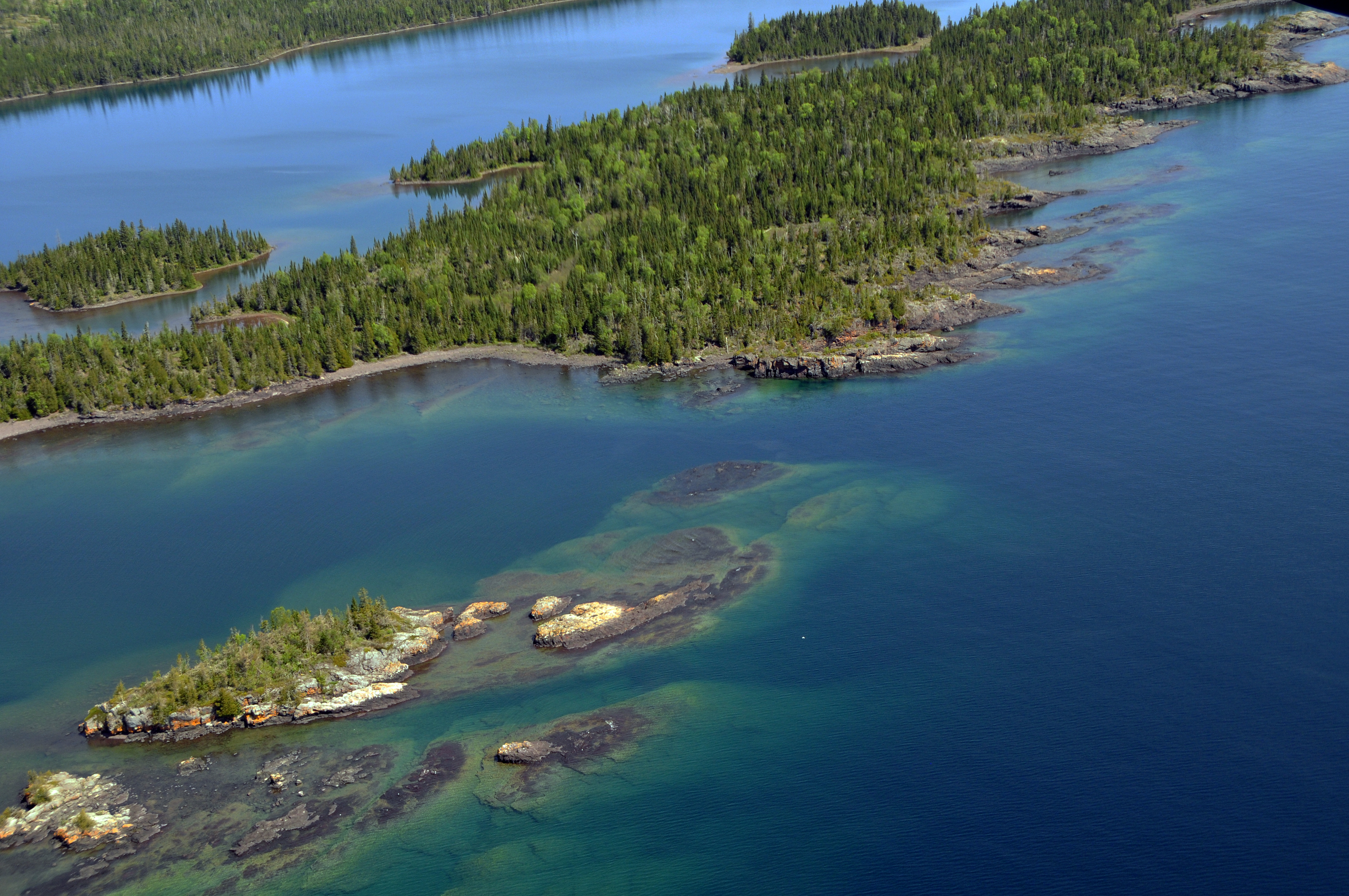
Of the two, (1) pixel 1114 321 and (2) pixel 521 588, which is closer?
(2) pixel 521 588

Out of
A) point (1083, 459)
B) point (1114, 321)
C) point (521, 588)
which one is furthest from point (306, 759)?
point (1114, 321)

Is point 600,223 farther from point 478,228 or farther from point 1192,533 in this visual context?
point 1192,533

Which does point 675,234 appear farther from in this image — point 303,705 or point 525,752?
point 525,752

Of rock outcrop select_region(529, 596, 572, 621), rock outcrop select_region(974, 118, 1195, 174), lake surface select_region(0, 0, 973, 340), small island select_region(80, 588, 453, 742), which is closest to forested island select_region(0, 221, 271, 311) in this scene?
lake surface select_region(0, 0, 973, 340)

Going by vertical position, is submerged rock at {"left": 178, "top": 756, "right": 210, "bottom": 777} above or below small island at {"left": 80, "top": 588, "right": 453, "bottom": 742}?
below

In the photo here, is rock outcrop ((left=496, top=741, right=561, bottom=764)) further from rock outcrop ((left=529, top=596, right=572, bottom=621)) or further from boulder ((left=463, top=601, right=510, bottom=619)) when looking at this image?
boulder ((left=463, top=601, right=510, bottom=619))

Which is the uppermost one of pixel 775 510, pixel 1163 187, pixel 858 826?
pixel 1163 187
